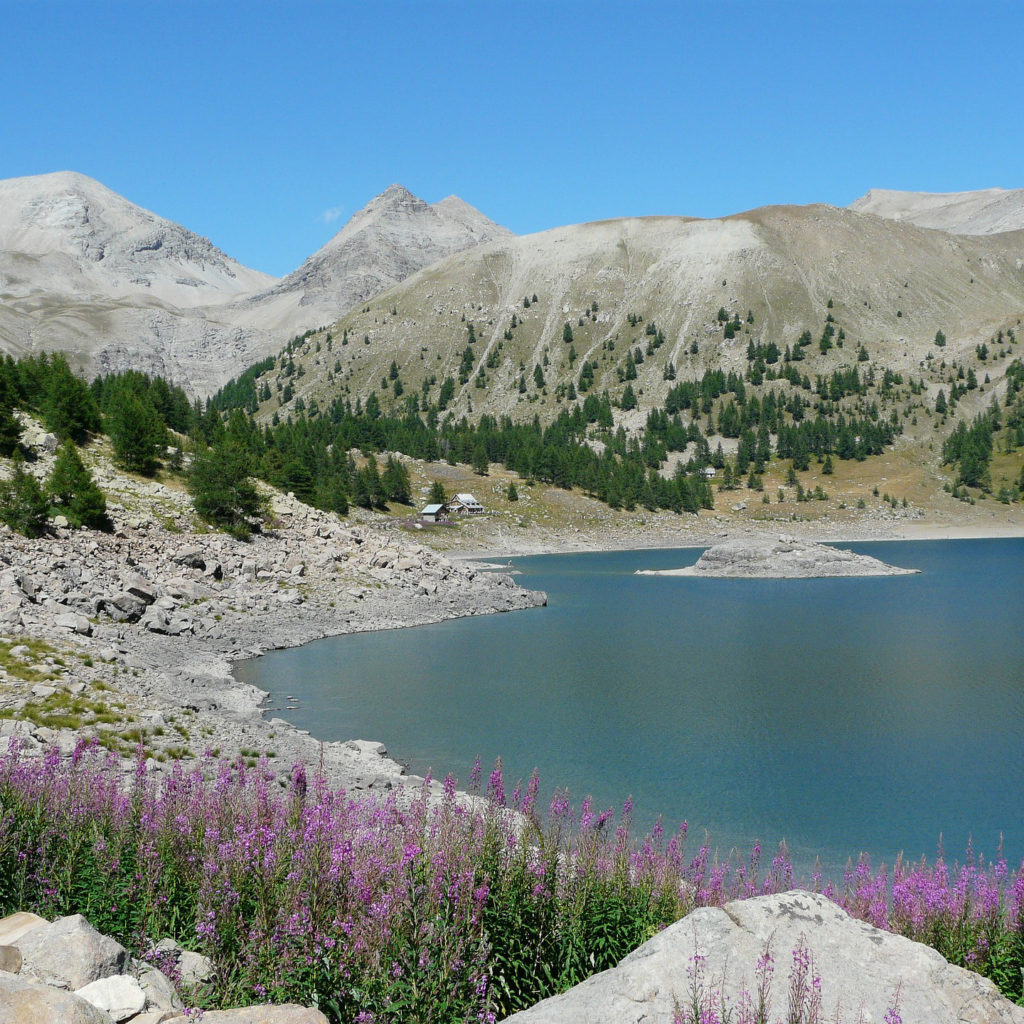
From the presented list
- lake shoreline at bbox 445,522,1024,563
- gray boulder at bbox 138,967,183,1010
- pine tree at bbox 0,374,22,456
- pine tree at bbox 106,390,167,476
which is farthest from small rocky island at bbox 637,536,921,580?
gray boulder at bbox 138,967,183,1010

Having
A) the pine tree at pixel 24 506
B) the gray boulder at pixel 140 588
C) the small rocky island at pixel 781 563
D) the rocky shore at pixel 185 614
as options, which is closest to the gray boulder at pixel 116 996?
the rocky shore at pixel 185 614

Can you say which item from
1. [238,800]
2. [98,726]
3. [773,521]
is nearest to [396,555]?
[98,726]

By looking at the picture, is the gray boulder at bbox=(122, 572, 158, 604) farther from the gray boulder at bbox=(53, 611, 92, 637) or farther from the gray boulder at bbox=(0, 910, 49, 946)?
the gray boulder at bbox=(0, 910, 49, 946)

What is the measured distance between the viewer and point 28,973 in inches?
266

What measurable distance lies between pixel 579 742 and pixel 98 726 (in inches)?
696

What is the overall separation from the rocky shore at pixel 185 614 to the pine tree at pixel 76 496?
4.58ft

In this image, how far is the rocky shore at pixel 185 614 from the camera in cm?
2570

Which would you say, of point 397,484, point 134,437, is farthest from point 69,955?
Answer: point 397,484

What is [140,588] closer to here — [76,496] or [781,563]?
[76,496]

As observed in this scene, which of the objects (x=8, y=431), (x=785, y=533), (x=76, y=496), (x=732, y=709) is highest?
(x=8, y=431)

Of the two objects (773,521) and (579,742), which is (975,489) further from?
(579,742)

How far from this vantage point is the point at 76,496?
180 feet

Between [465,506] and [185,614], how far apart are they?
99295 mm

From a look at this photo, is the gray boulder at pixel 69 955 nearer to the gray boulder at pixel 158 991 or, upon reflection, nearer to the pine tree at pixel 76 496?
the gray boulder at pixel 158 991
